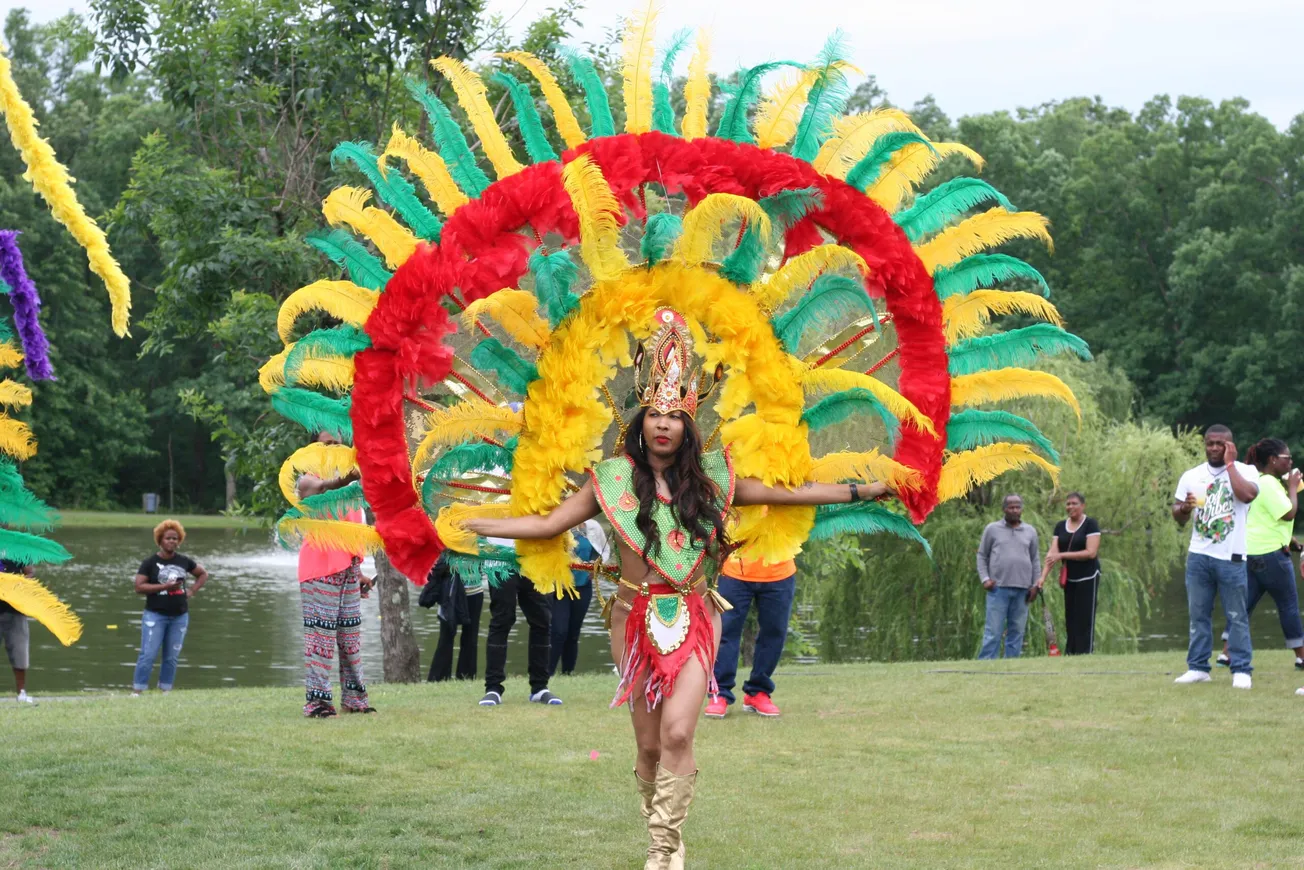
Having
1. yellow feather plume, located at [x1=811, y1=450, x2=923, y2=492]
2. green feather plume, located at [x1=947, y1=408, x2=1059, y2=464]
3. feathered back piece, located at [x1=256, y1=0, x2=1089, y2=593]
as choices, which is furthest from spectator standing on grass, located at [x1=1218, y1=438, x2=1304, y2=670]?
yellow feather plume, located at [x1=811, y1=450, x2=923, y2=492]

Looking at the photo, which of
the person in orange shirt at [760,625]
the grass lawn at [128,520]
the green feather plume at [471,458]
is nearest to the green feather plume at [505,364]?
the green feather plume at [471,458]

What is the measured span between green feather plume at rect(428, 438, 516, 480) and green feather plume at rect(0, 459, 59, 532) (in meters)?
1.55

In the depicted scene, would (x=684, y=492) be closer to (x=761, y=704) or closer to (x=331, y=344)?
(x=331, y=344)

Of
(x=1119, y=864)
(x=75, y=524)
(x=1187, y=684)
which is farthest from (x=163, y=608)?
(x=75, y=524)

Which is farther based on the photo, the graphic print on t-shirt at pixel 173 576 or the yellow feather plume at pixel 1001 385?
the graphic print on t-shirt at pixel 173 576

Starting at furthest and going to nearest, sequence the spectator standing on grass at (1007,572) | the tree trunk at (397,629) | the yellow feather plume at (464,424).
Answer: the tree trunk at (397,629) → the spectator standing on grass at (1007,572) → the yellow feather plume at (464,424)

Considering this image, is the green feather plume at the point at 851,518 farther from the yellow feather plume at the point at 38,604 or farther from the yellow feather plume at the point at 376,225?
the yellow feather plume at the point at 38,604

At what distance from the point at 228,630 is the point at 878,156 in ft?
65.4

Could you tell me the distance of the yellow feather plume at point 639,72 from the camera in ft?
20.0

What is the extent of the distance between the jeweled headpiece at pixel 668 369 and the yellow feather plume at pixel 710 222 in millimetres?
266

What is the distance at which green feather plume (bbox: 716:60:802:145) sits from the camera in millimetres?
6145

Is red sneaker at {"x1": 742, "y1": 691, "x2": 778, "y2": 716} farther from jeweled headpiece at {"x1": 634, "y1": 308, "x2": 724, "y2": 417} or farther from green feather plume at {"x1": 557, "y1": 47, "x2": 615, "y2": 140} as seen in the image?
green feather plume at {"x1": 557, "y1": 47, "x2": 615, "y2": 140}

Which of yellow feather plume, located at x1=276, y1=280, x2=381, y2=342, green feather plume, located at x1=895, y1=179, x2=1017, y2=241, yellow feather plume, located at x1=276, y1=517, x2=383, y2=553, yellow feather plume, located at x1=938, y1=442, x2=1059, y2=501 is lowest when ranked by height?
yellow feather plume, located at x1=276, y1=517, x2=383, y2=553

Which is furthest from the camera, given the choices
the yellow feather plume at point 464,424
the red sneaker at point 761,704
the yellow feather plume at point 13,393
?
the red sneaker at point 761,704
